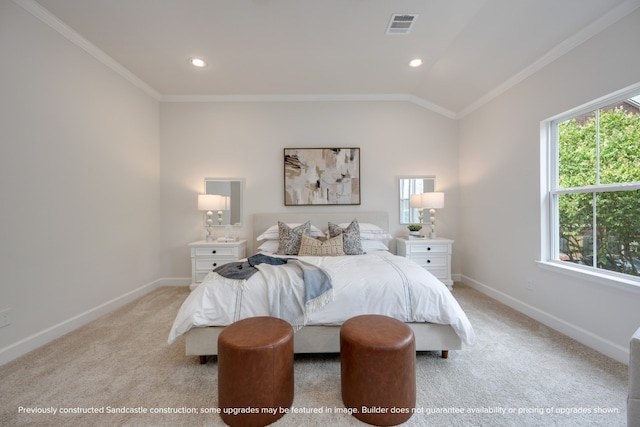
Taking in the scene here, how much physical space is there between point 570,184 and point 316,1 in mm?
2858

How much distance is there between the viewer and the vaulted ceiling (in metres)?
2.11

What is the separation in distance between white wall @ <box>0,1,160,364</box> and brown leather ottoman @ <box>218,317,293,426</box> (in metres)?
1.95

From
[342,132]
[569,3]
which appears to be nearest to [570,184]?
[569,3]

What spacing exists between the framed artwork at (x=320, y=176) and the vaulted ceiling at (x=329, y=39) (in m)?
0.94

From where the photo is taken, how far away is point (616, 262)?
205cm

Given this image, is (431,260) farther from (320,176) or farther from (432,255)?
(320,176)

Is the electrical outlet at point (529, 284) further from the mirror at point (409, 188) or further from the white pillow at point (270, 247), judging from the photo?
the white pillow at point (270, 247)

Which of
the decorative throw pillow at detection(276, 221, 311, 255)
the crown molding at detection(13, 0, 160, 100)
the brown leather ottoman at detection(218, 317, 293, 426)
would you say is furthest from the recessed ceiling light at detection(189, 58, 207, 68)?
the brown leather ottoman at detection(218, 317, 293, 426)

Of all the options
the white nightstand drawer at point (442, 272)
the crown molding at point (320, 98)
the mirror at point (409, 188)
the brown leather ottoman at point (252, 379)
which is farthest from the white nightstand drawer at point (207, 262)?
the white nightstand drawer at point (442, 272)

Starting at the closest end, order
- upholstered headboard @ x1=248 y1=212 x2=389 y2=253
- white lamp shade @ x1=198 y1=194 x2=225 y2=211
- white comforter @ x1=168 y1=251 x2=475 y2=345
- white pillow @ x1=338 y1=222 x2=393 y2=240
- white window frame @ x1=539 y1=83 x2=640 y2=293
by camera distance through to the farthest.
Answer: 1. white comforter @ x1=168 y1=251 x2=475 y2=345
2. white window frame @ x1=539 y1=83 x2=640 y2=293
3. white pillow @ x1=338 y1=222 x2=393 y2=240
4. white lamp shade @ x1=198 y1=194 x2=225 y2=211
5. upholstered headboard @ x1=248 y1=212 x2=389 y2=253

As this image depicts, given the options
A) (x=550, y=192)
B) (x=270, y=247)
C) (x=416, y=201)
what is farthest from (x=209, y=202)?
(x=550, y=192)

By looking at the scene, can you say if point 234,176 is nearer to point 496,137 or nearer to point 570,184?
point 496,137

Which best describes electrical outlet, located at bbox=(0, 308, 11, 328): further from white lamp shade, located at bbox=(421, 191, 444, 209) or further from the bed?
white lamp shade, located at bbox=(421, 191, 444, 209)

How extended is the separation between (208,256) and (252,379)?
7.83 feet
